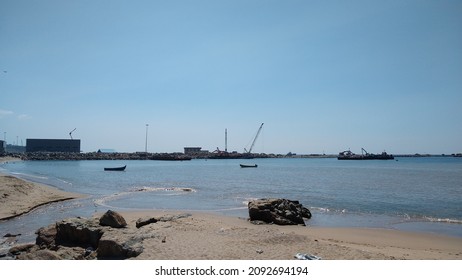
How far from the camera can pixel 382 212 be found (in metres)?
22.0

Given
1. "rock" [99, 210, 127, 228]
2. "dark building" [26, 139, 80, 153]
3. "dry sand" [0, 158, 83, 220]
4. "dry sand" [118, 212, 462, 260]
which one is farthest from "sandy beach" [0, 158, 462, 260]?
"dark building" [26, 139, 80, 153]

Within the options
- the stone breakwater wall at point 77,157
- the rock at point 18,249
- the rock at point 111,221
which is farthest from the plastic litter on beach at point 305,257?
the stone breakwater wall at point 77,157

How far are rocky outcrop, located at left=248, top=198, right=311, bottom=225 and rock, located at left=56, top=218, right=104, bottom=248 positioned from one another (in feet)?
28.9

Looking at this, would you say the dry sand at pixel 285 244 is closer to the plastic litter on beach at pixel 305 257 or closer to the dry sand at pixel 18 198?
the plastic litter on beach at pixel 305 257

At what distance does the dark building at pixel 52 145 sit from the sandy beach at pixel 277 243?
16456 cm

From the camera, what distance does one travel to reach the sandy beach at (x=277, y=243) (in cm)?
952

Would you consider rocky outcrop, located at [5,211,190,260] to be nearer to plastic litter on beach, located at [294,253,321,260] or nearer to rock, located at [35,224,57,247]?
rock, located at [35,224,57,247]

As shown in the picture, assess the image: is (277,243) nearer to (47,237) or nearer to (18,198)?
(47,237)

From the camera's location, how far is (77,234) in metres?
11.1

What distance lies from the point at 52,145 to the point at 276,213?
174328mm

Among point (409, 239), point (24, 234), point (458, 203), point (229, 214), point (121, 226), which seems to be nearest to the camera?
point (121, 226)

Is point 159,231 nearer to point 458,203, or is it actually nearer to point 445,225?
point 445,225

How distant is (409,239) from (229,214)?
9919 millimetres
